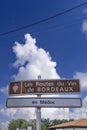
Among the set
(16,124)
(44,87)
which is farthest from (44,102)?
(16,124)

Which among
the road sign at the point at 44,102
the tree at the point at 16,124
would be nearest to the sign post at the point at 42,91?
the road sign at the point at 44,102

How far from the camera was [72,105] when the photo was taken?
12328 mm

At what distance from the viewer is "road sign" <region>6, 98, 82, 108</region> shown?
1234cm

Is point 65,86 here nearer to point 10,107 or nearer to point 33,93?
point 33,93

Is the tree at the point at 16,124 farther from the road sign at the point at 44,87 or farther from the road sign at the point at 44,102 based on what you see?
the road sign at the point at 44,87

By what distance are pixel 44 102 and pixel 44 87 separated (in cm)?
60

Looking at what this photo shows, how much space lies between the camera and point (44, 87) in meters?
12.6

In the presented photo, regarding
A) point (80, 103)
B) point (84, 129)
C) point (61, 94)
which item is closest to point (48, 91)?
point (61, 94)

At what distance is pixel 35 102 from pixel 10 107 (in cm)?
105

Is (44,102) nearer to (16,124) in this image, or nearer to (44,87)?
(44,87)

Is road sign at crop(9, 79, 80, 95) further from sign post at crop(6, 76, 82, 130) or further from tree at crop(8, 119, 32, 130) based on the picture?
tree at crop(8, 119, 32, 130)

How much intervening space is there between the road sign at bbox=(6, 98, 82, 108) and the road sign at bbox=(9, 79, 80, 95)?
0.32 m

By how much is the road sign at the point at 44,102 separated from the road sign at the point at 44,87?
320 millimetres

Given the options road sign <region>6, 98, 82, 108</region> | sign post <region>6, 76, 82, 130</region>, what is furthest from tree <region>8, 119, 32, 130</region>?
sign post <region>6, 76, 82, 130</region>
